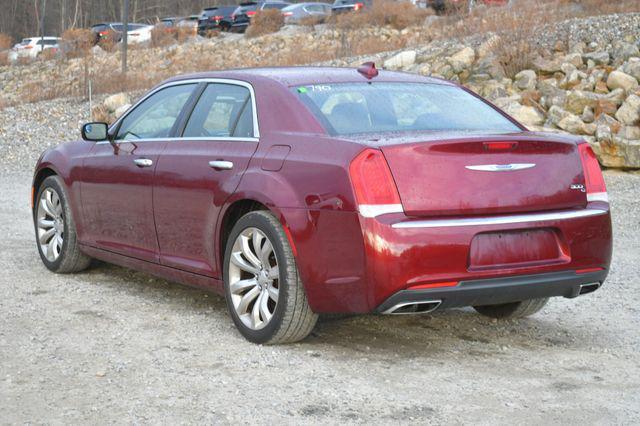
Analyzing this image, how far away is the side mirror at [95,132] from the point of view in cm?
680

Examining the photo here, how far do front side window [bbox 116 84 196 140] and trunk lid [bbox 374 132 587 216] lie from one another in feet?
6.26

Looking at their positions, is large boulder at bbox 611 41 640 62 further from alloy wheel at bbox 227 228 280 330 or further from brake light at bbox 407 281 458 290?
brake light at bbox 407 281 458 290

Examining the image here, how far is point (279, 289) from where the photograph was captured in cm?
508

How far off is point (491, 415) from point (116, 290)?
11.3 ft

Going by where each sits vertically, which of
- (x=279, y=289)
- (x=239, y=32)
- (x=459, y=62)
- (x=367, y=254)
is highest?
(x=367, y=254)

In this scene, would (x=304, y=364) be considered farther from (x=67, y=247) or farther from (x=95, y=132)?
(x=67, y=247)

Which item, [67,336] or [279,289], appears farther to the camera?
[67,336]

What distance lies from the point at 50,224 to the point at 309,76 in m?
2.79

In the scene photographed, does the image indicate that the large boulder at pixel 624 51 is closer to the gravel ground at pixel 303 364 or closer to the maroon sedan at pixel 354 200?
the gravel ground at pixel 303 364

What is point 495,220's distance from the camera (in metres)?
4.77

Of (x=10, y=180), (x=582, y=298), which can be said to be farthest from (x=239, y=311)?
(x=10, y=180)

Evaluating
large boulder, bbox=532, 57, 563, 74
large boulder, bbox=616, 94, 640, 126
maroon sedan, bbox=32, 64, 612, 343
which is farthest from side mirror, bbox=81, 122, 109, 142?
large boulder, bbox=532, 57, 563, 74

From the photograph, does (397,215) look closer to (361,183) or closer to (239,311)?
(361,183)

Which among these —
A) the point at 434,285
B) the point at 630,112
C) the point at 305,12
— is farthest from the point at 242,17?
the point at 434,285
